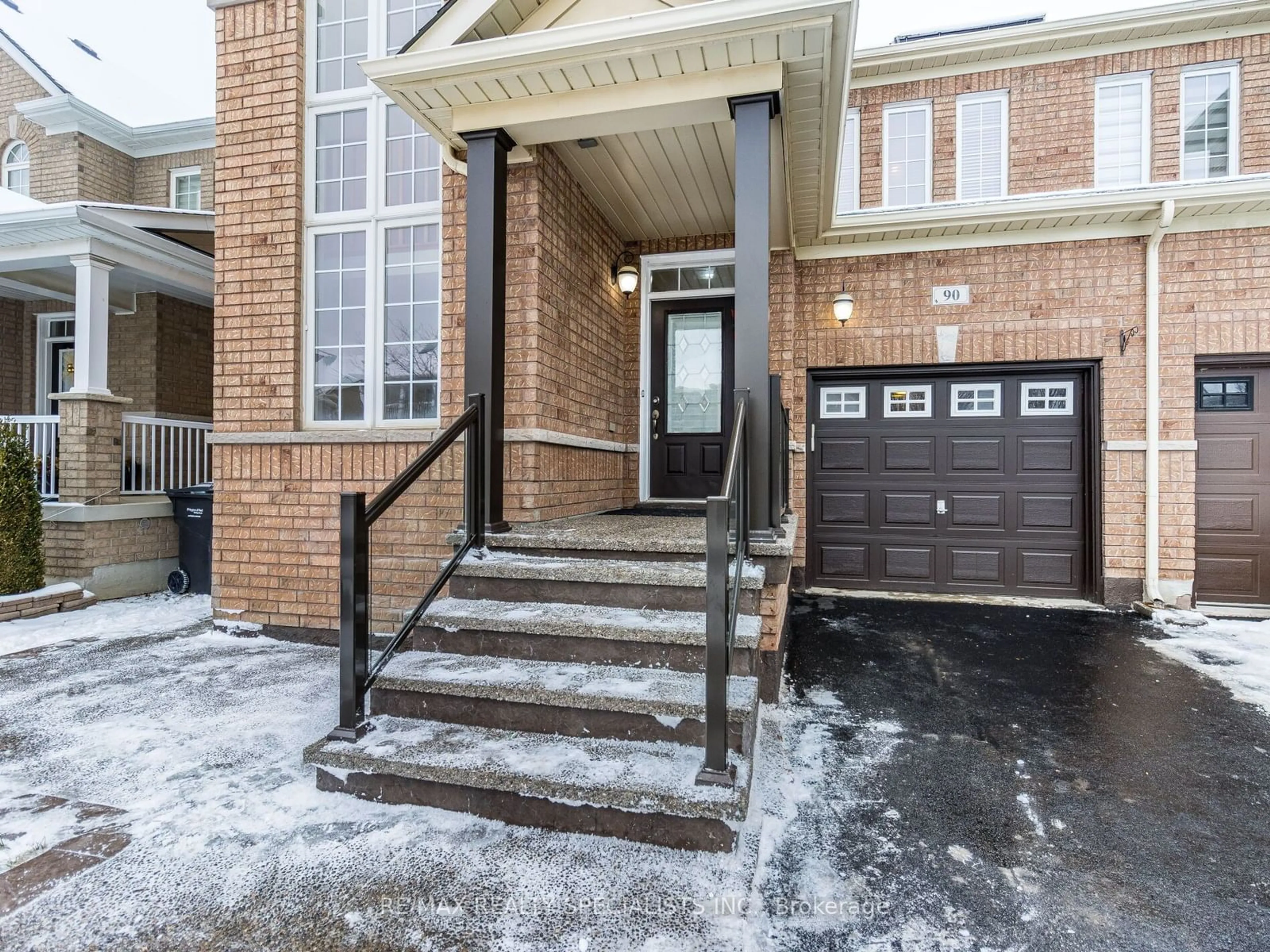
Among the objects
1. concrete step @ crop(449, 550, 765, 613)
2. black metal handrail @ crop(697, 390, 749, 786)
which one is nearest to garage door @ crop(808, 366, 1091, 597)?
concrete step @ crop(449, 550, 765, 613)

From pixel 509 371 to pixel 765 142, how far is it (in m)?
1.96

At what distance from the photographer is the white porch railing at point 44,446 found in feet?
19.9

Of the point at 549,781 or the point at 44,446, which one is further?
the point at 44,446

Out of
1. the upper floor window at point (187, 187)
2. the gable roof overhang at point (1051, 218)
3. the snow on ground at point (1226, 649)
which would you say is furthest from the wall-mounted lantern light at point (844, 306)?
the upper floor window at point (187, 187)

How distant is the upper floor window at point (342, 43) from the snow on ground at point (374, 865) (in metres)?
4.28

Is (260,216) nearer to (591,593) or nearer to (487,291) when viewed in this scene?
(487,291)

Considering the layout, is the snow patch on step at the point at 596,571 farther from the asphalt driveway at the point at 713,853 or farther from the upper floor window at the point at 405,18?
the upper floor window at the point at 405,18

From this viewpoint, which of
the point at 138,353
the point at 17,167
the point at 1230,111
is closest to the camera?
the point at 1230,111

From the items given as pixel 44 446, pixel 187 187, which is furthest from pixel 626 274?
pixel 187 187

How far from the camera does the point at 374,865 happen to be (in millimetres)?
1994

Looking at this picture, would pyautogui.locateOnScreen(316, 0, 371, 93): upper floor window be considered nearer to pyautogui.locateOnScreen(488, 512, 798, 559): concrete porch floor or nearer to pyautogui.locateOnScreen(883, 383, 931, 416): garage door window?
pyautogui.locateOnScreen(488, 512, 798, 559): concrete porch floor

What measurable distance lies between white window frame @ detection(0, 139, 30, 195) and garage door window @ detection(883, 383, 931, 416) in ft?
37.5

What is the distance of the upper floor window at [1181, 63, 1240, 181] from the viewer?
19.1ft

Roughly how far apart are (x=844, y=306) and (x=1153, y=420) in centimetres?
280
